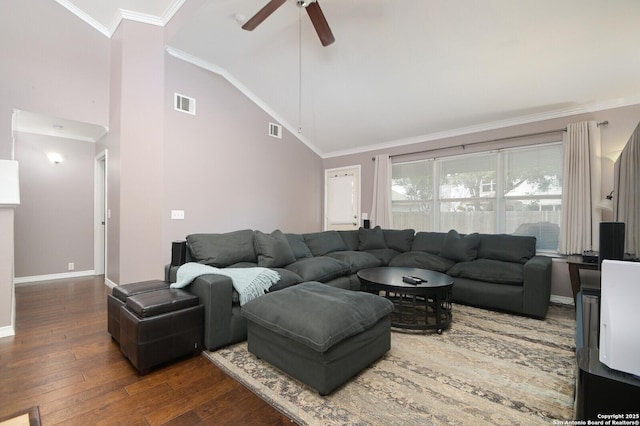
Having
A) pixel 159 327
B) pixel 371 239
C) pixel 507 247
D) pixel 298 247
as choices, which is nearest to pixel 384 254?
pixel 371 239

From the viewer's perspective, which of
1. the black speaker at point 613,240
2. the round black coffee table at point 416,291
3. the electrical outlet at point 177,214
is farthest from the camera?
the electrical outlet at point 177,214

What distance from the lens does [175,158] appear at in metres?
4.04

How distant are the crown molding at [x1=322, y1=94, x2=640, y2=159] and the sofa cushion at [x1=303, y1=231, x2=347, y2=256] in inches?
82.4

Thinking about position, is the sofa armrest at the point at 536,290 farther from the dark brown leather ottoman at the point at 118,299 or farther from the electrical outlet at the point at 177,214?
the electrical outlet at the point at 177,214

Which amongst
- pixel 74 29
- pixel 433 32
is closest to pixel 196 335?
pixel 433 32

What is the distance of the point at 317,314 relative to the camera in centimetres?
184

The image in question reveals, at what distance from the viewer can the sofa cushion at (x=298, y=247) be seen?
12.9ft

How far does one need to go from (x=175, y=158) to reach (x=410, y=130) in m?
3.86

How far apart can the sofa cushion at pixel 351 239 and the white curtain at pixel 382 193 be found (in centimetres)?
59

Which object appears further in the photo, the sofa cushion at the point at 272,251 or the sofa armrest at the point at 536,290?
the sofa cushion at the point at 272,251

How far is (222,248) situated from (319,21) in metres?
2.55

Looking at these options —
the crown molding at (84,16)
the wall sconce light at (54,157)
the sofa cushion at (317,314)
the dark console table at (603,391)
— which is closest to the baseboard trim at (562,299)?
the sofa cushion at (317,314)

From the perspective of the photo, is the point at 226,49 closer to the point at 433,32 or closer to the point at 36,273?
the point at 433,32

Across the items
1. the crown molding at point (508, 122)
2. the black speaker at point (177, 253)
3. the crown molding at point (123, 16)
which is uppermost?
the crown molding at point (123, 16)
